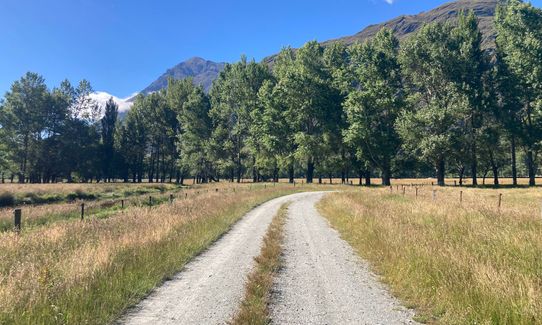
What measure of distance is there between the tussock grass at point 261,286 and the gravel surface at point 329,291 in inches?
7.2

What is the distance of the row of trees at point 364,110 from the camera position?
5194cm

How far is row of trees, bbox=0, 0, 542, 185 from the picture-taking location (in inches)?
2045

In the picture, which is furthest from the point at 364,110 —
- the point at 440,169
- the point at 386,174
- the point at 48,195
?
the point at 48,195

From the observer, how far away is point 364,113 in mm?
53781

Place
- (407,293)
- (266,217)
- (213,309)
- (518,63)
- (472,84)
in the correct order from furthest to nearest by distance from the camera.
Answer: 1. (472,84)
2. (518,63)
3. (266,217)
4. (407,293)
5. (213,309)

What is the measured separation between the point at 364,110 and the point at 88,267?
50.7 metres

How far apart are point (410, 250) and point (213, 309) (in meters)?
5.37

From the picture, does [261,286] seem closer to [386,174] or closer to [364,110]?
[364,110]

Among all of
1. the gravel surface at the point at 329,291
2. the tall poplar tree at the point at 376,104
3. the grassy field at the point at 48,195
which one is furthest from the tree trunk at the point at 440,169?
the gravel surface at the point at 329,291

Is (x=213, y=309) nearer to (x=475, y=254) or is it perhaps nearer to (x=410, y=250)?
(x=410, y=250)

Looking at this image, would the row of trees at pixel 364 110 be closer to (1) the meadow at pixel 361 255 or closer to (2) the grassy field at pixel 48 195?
(2) the grassy field at pixel 48 195

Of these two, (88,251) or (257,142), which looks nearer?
(88,251)

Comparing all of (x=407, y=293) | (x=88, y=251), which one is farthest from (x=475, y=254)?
(x=88, y=251)

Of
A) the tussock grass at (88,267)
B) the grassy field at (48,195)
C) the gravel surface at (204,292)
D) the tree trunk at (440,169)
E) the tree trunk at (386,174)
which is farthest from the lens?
the tree trunk at (386,174)
